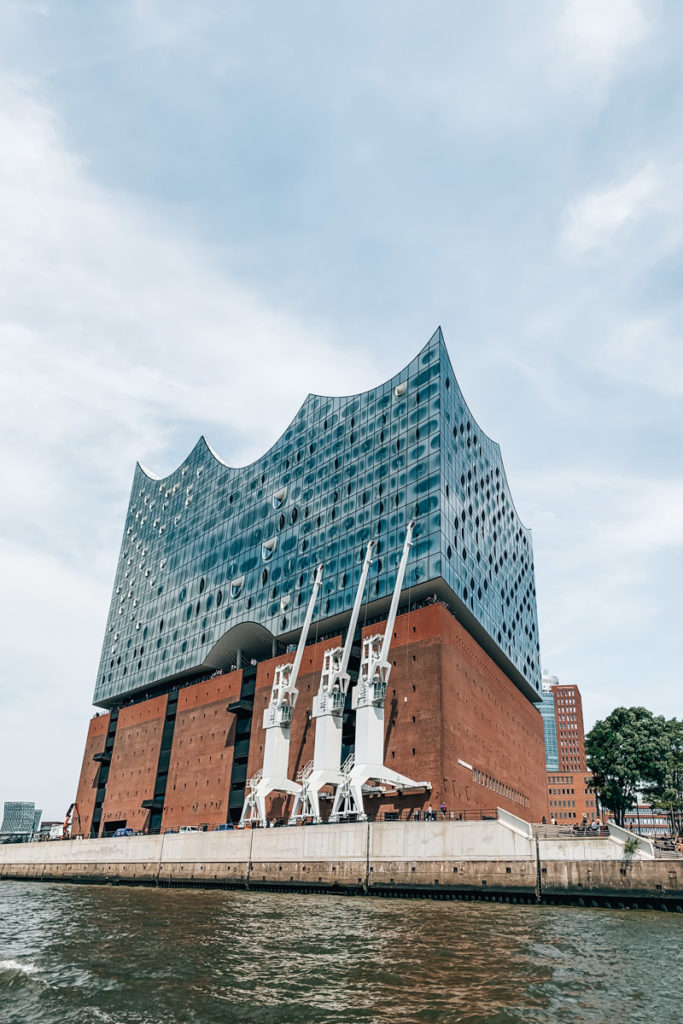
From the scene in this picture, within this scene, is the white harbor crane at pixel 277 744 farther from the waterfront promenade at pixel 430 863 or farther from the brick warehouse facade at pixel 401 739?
the waterfront promenade at pixel 430 863

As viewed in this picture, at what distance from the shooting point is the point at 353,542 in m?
72.6

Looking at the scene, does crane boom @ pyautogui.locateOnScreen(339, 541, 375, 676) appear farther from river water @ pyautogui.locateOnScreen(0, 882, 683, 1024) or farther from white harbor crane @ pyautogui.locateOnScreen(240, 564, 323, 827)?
river water @ pyautogui.locateOnScreen(0, 882, 683, 1024)

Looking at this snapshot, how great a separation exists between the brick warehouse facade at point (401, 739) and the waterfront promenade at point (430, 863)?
24.5 ft

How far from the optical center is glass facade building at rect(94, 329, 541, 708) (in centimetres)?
6894

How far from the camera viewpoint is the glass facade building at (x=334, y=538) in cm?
6894

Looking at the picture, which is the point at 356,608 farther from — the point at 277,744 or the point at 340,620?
the point at 277,744

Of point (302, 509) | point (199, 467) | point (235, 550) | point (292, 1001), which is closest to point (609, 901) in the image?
point (292, 1001)

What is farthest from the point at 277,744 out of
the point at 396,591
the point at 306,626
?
the point at 396,591

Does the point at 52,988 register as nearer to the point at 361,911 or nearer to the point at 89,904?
the point at 361,911

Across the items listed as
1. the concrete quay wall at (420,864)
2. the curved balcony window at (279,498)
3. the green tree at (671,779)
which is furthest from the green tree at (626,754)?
the curved balcony window at (279,498)

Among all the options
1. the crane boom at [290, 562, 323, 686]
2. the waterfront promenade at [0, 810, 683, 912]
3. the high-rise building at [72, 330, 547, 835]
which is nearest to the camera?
the waterfront promenade at [0, 810, 683, 912]

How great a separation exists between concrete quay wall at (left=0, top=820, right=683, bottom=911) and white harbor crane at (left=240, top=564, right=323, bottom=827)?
15.1ft

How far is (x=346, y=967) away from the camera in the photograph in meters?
22.0

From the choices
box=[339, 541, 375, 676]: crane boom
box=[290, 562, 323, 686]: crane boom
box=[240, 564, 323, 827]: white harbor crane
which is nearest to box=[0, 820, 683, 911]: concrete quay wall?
box=[240, 564, 323, 827]: white harbor crane
